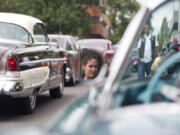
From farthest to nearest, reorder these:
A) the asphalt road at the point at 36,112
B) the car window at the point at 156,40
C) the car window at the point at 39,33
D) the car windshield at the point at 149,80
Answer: the car window at the point at 39,33 < the asphalt road at the point at 36,112 < the car window at the point at 156,40 < the car windshield at the point at 149,80

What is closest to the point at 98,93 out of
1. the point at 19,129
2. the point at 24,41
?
the point at 19,129

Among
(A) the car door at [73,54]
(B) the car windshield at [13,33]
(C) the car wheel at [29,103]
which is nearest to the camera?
(C) the car wheel at [29,103]

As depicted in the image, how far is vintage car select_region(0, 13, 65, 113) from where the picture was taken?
25.4 feet

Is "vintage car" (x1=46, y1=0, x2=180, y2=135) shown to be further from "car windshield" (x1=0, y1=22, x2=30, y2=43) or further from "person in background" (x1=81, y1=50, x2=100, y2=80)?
"car windshield" (x1=0, y1=22, x2=30, y2=43)

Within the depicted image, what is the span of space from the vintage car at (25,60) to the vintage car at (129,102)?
5604 millimetres

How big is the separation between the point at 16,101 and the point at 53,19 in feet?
156

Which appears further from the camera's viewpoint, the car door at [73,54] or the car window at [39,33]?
the car door at [73,54]

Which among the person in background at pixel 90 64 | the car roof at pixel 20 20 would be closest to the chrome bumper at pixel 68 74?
the car roof at pixel 20 20

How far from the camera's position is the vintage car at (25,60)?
7.74 metres

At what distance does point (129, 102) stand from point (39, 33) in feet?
28.0

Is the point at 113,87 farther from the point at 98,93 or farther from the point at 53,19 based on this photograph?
the point at 53,19

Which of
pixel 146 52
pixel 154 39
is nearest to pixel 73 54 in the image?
pixel 154 39

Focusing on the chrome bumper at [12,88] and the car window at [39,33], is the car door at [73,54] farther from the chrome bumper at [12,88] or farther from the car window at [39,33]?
the chrome bumper at [12,88]

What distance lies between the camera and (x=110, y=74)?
190 cm
